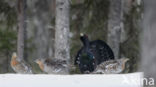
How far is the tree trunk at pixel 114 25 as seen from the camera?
16.5m

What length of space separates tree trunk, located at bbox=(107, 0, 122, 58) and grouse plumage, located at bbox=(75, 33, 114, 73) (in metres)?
1.24

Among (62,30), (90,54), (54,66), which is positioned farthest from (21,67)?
(90,54)

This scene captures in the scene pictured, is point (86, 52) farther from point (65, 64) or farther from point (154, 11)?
point (154, 11)

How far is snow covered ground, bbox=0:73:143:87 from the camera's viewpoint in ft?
34.1

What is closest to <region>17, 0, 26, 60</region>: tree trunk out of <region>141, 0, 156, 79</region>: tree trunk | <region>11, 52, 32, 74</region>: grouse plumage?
<region>11, 52, 32, 74</region>: grouse plumage

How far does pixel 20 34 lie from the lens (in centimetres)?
1628

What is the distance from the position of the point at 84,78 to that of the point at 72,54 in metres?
7.56

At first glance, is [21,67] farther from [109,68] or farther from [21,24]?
[21,24]

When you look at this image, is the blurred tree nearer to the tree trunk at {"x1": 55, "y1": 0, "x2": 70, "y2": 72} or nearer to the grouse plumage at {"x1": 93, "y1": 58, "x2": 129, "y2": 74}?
the tree trunk at {"x1": 55, "y1": 0, "x2": 70, "y2": 72}

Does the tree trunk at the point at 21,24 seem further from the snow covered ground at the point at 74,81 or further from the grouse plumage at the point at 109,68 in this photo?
the snow covered ground at the point at 74,81

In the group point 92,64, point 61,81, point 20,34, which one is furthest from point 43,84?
point 20,34

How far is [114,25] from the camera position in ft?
54.3

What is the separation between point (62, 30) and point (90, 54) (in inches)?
40.2

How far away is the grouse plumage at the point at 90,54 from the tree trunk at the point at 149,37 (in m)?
2.72
